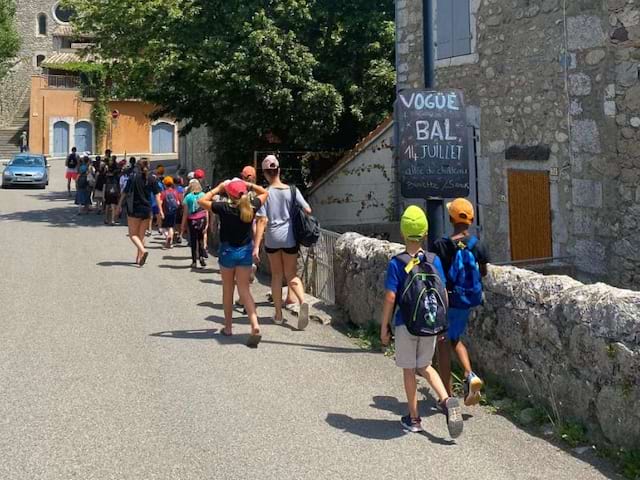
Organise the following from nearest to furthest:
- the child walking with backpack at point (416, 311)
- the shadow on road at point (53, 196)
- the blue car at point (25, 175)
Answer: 1. the child walking with backpack at point (416, 311)
2. the shadow on road at point (53, 196)
3. the blue car at point (25, 175)

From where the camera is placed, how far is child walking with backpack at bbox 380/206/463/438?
5723mm

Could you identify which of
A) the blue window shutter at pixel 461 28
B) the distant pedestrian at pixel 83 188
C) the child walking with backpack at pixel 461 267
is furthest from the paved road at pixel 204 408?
the distant pedestrian at pixel 83 188

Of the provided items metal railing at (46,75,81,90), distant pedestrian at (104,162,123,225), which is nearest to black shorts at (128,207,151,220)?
distant pedestrian at (104,162,123,225)

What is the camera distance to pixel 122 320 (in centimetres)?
953

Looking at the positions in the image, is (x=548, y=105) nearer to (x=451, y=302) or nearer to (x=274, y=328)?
(x=274, y=328)

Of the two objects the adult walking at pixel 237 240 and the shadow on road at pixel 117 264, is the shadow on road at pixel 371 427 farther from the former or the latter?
the shadow on road at pixel 117 264

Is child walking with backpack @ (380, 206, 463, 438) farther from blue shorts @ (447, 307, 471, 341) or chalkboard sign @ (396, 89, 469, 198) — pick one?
chalkboard sign @ (396, 89, 469, 198)

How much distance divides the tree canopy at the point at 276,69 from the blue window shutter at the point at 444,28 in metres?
4.96

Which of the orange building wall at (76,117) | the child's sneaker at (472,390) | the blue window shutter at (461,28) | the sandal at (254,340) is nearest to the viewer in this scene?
the child's sneaker at (472,390)

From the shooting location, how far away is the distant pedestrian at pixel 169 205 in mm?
15295

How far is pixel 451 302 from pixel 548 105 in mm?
5634

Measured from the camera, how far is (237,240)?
329 inches

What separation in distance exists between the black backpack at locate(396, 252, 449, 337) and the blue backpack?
40 centimetres

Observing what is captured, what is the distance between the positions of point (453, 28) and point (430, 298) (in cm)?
796
